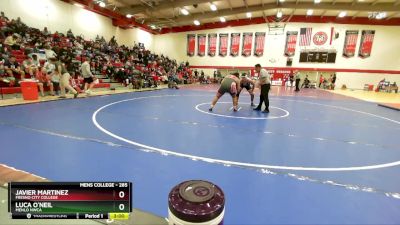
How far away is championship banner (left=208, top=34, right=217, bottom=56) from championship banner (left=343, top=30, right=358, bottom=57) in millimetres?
13583

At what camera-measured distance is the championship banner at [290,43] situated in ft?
Answer: 79.3

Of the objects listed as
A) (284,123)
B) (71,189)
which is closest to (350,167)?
(284,123)

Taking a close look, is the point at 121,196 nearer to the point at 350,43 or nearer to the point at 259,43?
the point at 259,43

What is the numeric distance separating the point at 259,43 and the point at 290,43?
10.7ft

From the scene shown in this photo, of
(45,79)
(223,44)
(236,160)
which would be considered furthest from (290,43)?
(236,160)

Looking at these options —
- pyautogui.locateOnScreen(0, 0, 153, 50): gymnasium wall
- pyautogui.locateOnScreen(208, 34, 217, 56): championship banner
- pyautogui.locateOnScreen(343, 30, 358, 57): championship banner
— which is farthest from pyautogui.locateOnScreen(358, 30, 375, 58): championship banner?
pyautogui.locateOnScreen(0, 0, 153, 50): gymnasium wall

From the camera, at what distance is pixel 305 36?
2388 centimetres

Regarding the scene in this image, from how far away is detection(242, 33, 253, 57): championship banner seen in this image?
25.4m

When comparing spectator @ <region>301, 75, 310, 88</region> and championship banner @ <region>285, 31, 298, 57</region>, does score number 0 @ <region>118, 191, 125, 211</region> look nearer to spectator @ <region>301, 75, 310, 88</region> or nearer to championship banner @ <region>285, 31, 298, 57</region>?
spectator @ <region>301, 75, 310, 88</region>

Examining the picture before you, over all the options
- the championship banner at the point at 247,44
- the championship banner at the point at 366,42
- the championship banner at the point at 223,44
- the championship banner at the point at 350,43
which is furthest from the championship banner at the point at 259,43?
the championship banner at the point at 366,42

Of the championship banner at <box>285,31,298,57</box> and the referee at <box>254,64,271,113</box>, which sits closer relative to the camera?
the referee at <box>254,64,271,113</box>

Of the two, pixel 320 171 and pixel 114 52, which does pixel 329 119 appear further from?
pixel 114 52

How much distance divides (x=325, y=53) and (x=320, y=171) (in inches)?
972
